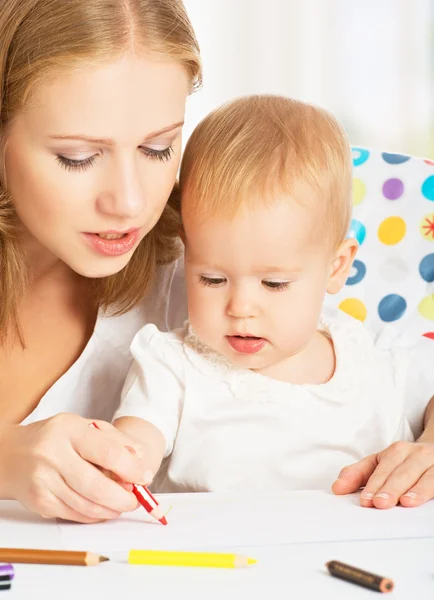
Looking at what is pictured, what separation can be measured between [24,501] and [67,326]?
52 cm

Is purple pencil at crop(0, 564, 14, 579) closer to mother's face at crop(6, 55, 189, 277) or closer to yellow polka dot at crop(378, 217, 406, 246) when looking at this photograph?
mother's face at crop(6, 55, 189, 277)

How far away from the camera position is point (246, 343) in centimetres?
123

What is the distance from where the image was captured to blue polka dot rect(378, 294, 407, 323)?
1612mm

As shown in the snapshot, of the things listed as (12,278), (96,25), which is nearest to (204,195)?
(96,25)

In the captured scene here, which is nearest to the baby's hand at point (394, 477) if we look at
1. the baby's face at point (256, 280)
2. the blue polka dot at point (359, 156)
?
the baby's face at point (256, 280)

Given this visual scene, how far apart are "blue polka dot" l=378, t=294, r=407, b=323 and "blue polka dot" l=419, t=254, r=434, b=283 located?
2.3 inches

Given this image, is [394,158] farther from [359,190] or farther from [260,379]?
[260,379]

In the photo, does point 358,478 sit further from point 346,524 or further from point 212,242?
point 212,242

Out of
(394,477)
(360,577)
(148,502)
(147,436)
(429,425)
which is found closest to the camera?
(360,577)

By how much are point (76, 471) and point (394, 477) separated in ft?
1.19

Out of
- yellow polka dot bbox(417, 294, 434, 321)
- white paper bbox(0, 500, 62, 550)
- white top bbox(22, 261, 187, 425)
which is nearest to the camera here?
white paper bbox(0, 500, 62, 550)

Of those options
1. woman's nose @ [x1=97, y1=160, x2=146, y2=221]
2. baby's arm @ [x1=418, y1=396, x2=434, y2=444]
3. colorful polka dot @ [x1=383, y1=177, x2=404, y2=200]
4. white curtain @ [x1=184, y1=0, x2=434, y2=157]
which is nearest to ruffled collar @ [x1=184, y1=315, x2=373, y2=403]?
baby's arm @ [x1=418, y1=396, x2=434, y2=444]

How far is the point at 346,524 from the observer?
0.95 meters

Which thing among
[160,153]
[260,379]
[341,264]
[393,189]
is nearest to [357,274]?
[393,189]
